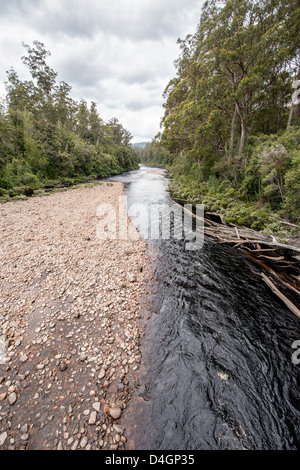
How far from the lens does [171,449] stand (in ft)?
9.02

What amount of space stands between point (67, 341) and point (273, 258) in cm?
869

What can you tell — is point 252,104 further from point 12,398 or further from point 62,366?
point 12,398

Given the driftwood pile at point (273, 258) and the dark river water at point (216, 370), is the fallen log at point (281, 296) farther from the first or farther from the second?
the dark river water at point (216, 370)

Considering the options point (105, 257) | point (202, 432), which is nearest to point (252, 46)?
point (105, 257)

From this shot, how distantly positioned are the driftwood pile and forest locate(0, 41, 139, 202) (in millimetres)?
19190

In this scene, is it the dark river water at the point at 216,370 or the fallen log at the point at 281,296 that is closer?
the dark river water at the point at 216,370

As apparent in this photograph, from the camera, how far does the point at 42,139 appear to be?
2439cm

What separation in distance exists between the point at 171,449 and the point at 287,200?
10.2 m

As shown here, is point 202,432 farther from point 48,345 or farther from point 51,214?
point 51,214

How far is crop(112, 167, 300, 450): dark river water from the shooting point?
9.48 feet

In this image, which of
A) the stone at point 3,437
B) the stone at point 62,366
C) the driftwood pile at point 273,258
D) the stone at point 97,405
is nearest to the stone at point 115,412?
the stone at point 97,405

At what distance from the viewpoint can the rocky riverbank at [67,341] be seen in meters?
2.74

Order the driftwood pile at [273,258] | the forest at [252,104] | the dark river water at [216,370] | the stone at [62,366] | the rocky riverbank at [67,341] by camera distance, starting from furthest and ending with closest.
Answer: the forest at [252,104]
the driftwood pile at [273,258]
the stone at [62,366]
the dark river water at [216,370]
the rocky riverbank at [67,341]

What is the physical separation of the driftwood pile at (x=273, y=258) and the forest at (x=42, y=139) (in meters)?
19.2
